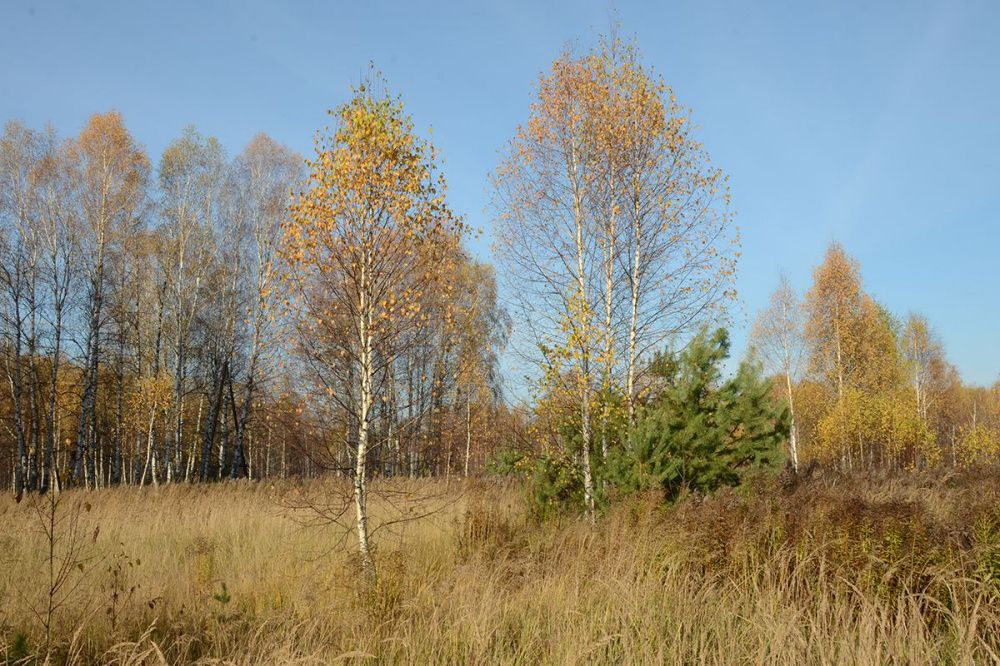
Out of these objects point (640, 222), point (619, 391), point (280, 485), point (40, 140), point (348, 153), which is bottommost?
point (280, 485)

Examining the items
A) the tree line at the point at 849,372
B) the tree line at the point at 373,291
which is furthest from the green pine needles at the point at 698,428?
the tree line at the point at 849,372

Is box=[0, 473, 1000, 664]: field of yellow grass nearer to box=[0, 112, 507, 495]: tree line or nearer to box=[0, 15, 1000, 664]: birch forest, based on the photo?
box=[0, 15, 1000, 664]: birch forest

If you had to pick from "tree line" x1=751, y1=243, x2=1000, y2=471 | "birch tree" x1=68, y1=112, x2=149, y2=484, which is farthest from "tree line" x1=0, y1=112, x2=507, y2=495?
"tree line" x1=751, y1=243, x2=1000, y2=471

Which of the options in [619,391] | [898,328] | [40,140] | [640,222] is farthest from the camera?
[898,328]

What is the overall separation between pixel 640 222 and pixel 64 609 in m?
8.48

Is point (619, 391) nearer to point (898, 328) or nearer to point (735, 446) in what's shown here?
point (735, 446)

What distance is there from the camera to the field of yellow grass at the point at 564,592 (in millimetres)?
3480

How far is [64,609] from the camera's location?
4336mm

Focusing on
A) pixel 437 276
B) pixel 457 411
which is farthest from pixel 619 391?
pixel 457 411

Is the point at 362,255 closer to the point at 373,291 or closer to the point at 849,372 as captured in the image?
the point at 373,291

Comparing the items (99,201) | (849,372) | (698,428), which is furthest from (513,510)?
(849,372)

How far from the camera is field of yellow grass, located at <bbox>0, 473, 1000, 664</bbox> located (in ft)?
11.4

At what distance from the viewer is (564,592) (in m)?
4.49

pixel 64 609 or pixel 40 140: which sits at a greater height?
pixel 40 140
